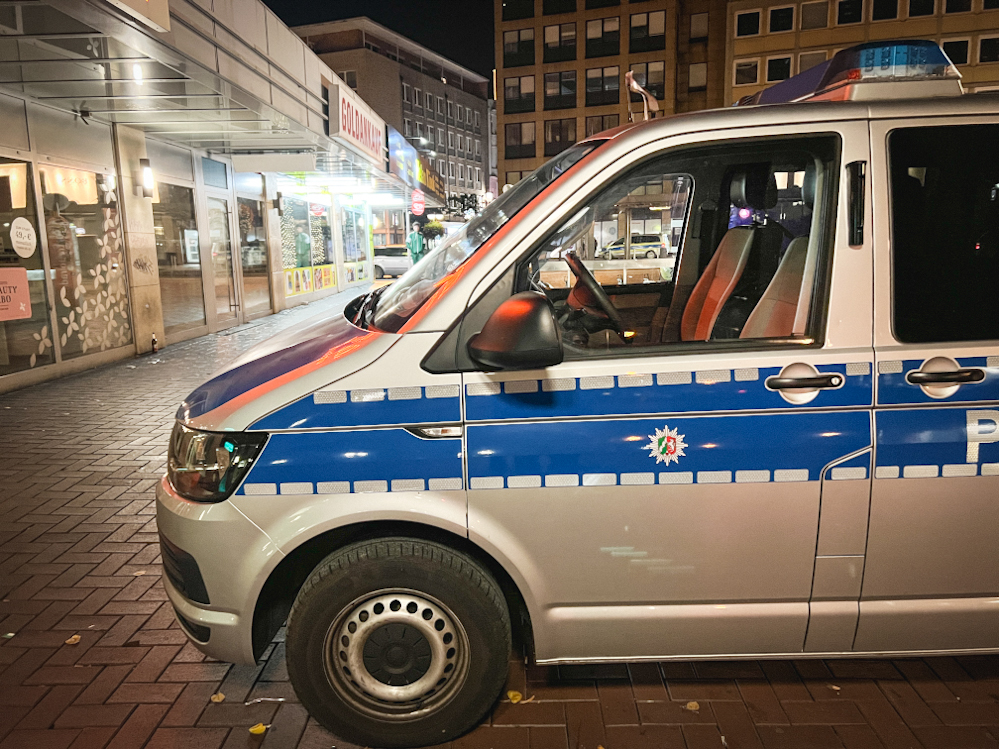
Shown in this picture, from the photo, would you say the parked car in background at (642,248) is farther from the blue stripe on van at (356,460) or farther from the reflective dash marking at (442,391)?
the blue stripe on van at (356,460)

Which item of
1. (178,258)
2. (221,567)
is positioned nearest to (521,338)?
(221,567)

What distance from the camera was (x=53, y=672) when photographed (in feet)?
10.8

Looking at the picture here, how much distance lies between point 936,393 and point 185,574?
2.75 m

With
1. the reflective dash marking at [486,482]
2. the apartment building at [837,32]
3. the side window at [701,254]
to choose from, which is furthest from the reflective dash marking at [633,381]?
the apartment building at [837,32]

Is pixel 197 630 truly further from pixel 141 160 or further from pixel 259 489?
pixel 141 160

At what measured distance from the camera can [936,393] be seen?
8.02ft

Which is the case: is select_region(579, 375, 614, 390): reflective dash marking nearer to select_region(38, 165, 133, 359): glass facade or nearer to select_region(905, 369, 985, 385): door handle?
select_region(905, 369, 985, 385): door handle

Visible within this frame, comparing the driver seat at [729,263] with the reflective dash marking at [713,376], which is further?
the driver seat at [729,263]

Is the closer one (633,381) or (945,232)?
(633,381)

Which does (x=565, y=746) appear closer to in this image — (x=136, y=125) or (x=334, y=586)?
(x=334, y=586)

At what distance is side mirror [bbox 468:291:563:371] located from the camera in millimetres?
2289

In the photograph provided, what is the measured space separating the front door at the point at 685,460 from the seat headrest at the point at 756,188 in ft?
2.04

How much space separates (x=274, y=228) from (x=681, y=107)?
45.1 meters

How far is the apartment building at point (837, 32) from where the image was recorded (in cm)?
4512
